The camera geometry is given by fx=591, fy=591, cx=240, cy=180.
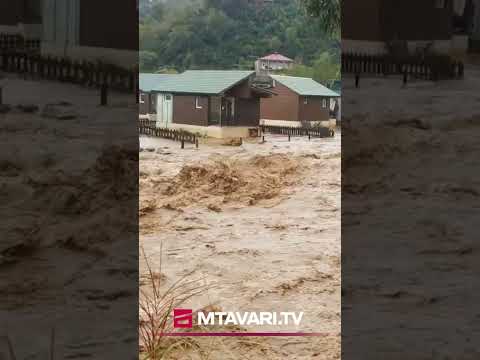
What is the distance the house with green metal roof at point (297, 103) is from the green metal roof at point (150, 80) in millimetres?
457

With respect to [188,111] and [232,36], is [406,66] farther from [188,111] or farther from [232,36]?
[188,111]

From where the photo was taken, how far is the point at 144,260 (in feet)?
8.46

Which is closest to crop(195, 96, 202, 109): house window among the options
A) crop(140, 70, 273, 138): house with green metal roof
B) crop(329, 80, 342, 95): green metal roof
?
crop(140, 70, 273, 138): house with green metal roof

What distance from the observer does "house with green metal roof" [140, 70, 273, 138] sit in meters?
2.63

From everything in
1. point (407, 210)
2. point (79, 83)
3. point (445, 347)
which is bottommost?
point (445, 347)

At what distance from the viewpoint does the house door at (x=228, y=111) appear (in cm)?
267

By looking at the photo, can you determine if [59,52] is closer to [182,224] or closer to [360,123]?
[182,224]

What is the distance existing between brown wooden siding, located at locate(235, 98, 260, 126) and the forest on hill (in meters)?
0.16

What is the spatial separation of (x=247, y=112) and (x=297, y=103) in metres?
0.25

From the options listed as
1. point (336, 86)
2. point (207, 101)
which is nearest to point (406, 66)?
point (336, 86)

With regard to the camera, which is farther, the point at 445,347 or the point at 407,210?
the point at 407,210

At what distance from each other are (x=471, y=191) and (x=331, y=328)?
0.98 m

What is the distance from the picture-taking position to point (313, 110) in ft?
8.88

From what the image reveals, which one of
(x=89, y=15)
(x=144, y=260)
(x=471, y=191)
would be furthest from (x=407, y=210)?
(x=89, y=15)
